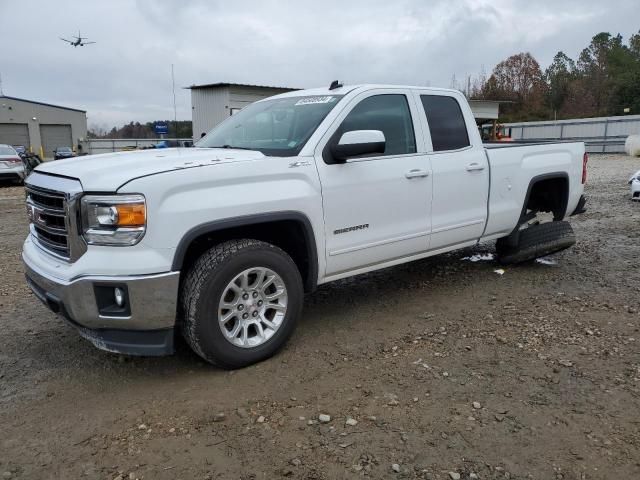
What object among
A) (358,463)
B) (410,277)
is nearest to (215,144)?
(410,277)

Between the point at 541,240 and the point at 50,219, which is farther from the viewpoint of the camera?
the point at 541,240

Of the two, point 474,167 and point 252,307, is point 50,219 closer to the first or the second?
point 252,307

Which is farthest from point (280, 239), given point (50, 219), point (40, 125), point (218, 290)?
point (40, 125)

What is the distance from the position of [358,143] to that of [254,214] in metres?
0.94

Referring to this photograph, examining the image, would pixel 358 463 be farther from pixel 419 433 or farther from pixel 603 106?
pixel 603 106

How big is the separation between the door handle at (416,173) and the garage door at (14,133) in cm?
5481

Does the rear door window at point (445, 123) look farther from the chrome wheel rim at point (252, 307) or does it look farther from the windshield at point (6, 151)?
the windshield at point (6, 151)

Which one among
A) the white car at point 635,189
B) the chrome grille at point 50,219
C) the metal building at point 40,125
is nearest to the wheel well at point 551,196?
the chrome grille at point 50,219

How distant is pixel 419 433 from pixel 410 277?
3.08 meters

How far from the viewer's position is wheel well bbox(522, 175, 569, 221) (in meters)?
6.12

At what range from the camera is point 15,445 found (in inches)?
113

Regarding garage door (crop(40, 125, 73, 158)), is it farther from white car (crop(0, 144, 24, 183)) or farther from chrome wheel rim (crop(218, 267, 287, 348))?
chrome wheel rim (crop(218, 267, 287, 348))

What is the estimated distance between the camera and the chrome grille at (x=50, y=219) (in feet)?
10.9

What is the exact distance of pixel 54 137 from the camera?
177 ft
